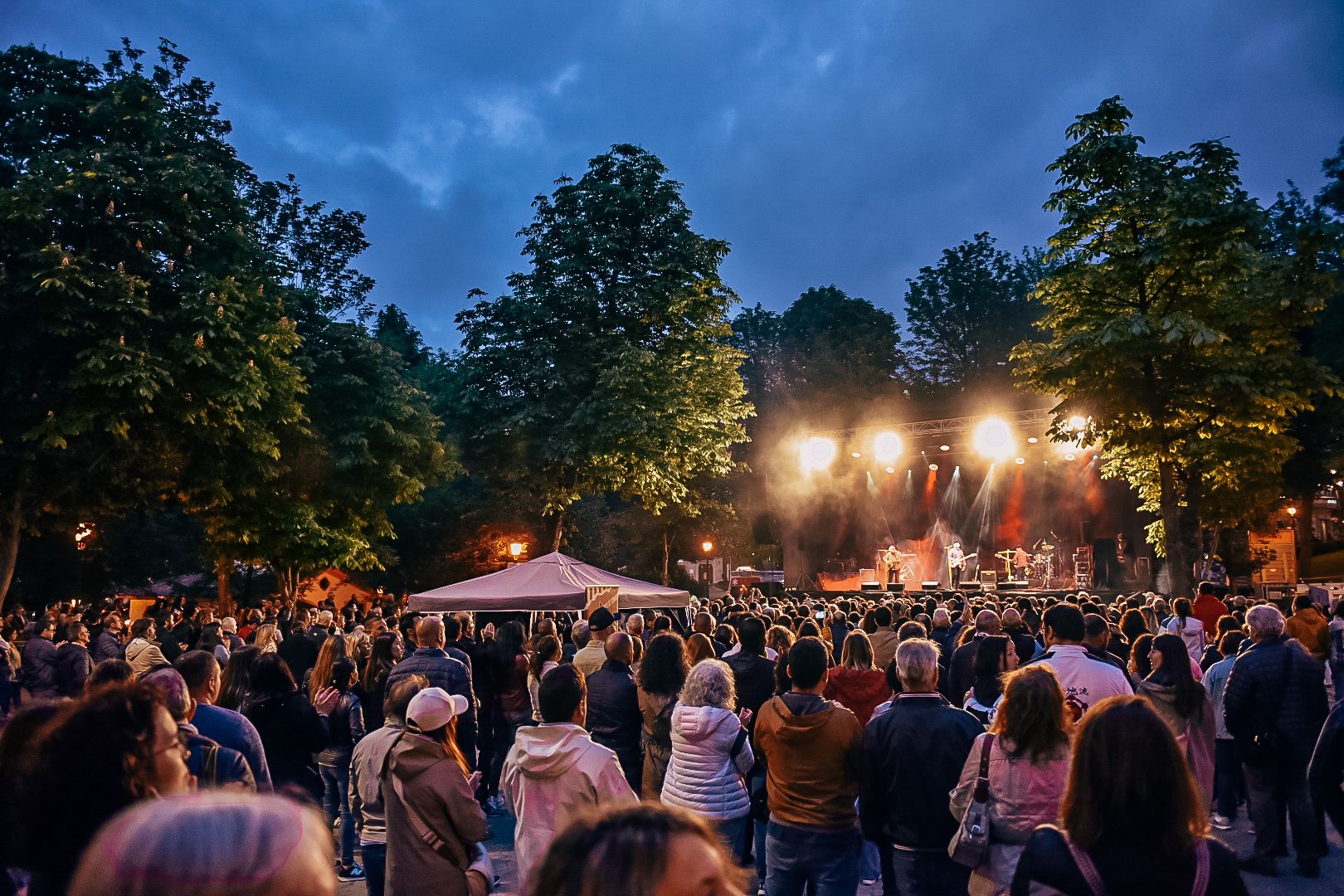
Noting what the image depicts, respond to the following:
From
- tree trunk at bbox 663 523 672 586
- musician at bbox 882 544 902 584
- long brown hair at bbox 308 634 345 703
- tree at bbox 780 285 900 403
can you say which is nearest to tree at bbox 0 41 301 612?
long brown hair at bbox 308 634 345 703

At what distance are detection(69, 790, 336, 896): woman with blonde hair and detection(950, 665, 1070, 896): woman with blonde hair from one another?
126 inches

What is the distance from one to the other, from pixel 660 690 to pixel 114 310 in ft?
51.9

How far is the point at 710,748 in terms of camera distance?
4789 millimetres

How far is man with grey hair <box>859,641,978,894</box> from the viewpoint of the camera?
4.18 meters

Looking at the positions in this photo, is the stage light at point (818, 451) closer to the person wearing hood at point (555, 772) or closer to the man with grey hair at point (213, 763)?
the person wearing hood at point (555, 772)

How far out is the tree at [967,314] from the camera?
57.2 m

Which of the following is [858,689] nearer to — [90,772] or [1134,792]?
[1134,792]

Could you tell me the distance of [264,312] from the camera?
23.0m

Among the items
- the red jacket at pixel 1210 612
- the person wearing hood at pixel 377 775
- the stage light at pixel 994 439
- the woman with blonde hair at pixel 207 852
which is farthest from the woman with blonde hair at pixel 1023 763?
the stage light at pixel 994 439

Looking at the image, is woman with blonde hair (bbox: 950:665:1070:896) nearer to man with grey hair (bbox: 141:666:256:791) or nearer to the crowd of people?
the crowd of people

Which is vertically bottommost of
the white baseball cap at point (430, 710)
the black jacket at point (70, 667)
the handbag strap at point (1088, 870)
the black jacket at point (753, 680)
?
the black jacket at point (70, 667)

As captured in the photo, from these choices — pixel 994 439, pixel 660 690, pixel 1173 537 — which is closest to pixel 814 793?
pixel 660 690

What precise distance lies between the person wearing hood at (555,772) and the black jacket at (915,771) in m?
1.13

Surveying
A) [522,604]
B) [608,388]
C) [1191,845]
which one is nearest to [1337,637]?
[1191,845]
